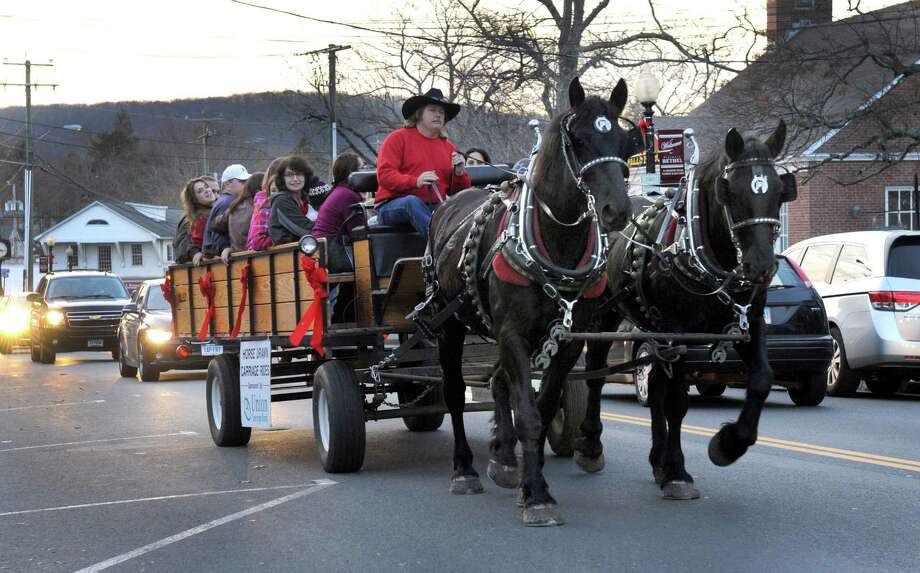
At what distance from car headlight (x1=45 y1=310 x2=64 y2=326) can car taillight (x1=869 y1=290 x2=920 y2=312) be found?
62.7ft

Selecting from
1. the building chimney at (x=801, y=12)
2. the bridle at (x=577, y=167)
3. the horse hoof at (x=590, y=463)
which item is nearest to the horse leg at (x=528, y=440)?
the bridle at (x=577, y=167)

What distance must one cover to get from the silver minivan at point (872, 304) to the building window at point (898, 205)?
2123 cm

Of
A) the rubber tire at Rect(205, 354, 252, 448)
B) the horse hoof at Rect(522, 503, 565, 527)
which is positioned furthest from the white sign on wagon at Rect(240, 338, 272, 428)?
the horse hoof at Rect(522, 503, 565, 527)

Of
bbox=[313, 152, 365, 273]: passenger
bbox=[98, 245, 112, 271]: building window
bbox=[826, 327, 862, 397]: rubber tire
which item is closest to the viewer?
bbox=[313, 152, 365, 273]: passenger

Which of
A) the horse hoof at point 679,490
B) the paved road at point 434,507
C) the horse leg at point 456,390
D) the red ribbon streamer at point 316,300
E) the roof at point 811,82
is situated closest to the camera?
the paved road at point 434,507

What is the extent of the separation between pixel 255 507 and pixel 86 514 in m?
1.10

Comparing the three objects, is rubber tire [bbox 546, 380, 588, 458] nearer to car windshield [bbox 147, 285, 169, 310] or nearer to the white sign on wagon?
the white sign on wagon

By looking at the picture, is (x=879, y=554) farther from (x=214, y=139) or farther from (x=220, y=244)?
(x=214, y=139)

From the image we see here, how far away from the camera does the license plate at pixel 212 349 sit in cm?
1145

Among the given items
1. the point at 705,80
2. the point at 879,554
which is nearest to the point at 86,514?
the point at 879,554

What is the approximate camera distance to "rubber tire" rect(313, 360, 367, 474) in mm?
8969

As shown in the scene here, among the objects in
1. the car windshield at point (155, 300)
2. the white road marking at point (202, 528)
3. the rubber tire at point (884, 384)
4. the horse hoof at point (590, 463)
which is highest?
the car windshield at point (155, 300)

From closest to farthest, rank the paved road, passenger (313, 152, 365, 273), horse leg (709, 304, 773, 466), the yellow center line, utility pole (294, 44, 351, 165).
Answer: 1. the paved road
2. horse leg (709, 304, 773, 466)
3. the yellow center line
4. passenger (313, 152, 365, 273)
5. utility pole (294, 44, 351, 165)

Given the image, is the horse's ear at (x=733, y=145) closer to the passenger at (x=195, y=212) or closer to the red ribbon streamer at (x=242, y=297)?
the red ribbon streamer at (x=242, y=297)
